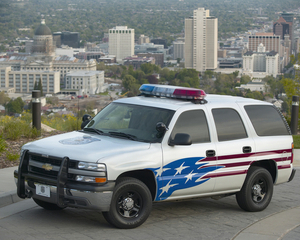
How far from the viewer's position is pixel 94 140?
6.07m

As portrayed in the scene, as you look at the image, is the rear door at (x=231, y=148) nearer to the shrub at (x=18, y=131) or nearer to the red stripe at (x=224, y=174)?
the red stripe at (x=224, y=174)

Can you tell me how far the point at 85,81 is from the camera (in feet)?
431

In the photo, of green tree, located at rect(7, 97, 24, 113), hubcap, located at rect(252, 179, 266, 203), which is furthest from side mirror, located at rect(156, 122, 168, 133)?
green tree, located at rect(7, 97, 24, 113)

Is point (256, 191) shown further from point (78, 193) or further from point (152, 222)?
point (78, 193)

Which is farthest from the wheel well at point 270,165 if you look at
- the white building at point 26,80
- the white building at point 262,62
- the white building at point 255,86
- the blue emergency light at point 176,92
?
the white building at point 262,62

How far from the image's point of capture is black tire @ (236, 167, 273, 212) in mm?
6723

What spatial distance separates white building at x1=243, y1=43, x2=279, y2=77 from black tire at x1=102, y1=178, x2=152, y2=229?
180m

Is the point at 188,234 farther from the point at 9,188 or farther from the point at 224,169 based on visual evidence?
the point at 9,188

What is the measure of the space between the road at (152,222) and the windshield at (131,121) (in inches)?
40.2

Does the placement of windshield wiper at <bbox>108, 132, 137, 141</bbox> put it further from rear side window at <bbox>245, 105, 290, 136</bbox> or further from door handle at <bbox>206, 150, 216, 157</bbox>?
rear side window at <bbox>245, 105, 290, 136</bbox>

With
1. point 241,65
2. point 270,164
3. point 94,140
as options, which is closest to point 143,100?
point 94,140

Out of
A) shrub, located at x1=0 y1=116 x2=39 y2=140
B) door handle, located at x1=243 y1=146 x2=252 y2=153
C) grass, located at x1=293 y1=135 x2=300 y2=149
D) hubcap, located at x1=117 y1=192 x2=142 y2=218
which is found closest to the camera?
hubcap, located at x1=117 y1=192 x2=142 y2=218

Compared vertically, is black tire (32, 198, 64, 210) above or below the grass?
above

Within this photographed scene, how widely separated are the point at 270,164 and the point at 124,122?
6.86ft
